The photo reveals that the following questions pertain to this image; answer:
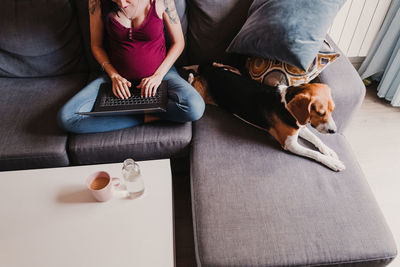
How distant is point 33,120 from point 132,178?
0.85 metres

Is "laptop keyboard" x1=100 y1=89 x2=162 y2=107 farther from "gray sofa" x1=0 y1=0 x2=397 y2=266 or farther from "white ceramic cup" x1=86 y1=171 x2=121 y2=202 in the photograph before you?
"white ceramic cup" x1=86 y1=171 x2=121 y2=202

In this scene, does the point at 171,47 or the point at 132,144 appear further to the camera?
the point at 171,47

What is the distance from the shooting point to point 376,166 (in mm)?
Answer: 1797

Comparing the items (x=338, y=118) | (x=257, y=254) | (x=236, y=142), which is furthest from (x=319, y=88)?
(x=257, y=254)

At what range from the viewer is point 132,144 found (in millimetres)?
1394

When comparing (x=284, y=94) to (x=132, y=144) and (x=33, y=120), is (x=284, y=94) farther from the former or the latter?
(x=33, y=120)

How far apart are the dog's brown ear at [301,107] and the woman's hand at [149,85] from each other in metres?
0.68

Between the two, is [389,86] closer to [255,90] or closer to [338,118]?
[338,118]

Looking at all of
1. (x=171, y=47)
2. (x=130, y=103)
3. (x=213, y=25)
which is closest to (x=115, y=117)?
(x=130, y=103)

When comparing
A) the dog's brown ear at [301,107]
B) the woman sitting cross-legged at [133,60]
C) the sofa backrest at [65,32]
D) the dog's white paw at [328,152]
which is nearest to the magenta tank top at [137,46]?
the woman sitting cross-legged at [133,60]

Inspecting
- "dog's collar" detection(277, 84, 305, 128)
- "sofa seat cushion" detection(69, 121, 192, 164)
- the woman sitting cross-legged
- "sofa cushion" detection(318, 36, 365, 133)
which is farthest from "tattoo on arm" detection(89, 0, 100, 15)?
"sofa cushion" detection(318, 36, 365, 133)

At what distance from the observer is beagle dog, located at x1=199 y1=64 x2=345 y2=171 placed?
3.93 feet

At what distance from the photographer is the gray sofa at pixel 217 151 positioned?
3.39 feet

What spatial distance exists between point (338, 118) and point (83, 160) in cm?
132
